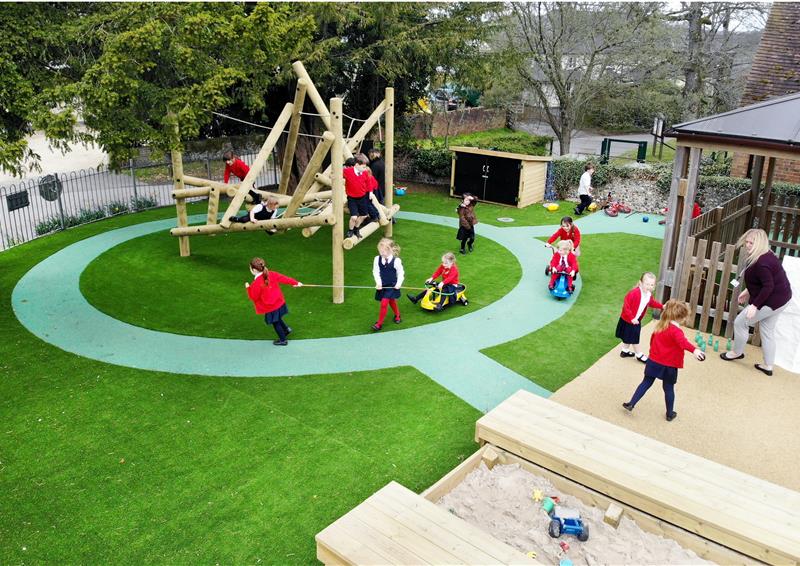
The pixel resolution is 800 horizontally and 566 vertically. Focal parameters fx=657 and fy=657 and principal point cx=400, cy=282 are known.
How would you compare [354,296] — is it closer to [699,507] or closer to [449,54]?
[699,507]

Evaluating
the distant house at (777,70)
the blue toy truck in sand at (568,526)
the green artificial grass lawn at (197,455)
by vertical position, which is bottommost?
the green artificial grass lawn at (197,455)

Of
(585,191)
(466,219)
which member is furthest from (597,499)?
(585,191)

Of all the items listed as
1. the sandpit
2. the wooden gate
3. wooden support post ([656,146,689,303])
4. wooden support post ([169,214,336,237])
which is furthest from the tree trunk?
the sandpit

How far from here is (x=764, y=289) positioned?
8.91m

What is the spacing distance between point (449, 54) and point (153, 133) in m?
11.7

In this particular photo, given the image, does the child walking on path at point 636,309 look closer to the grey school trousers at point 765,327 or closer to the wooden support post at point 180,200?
the grey school trousers at point 765,327

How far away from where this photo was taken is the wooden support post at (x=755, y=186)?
46.8 ft

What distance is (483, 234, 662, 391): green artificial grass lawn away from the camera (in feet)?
32.6

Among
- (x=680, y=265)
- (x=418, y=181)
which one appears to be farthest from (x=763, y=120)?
(x=418, y=181)

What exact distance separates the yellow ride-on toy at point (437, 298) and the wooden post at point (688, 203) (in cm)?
378

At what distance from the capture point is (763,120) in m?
10.3

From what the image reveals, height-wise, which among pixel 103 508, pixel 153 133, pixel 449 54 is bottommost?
pixel 103 508

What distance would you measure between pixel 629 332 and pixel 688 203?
2970mm

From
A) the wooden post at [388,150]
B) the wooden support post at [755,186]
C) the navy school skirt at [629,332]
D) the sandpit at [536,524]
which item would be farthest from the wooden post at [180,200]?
the wooden support post at [755,186]
